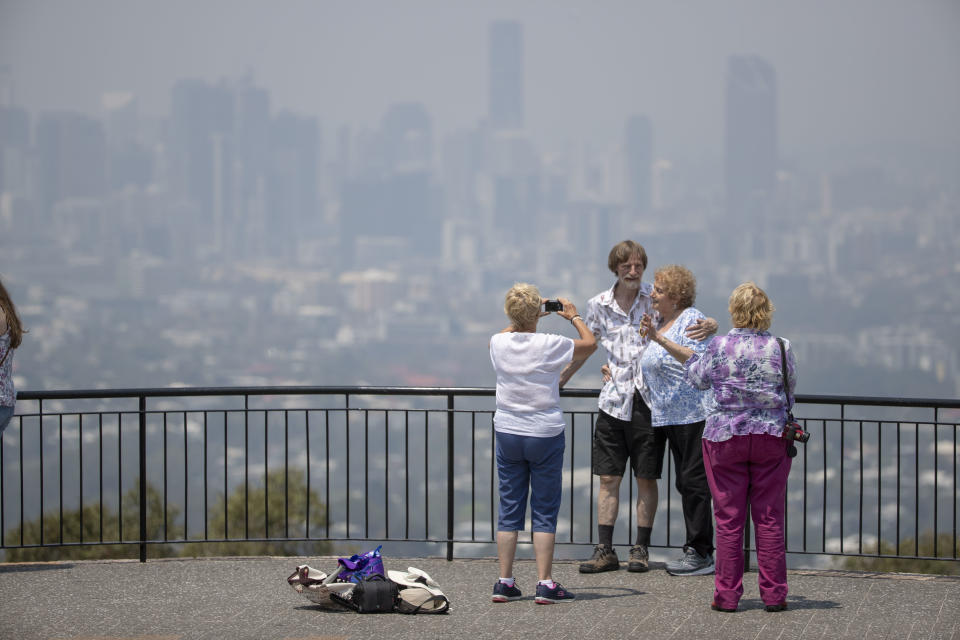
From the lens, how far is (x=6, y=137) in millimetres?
195125

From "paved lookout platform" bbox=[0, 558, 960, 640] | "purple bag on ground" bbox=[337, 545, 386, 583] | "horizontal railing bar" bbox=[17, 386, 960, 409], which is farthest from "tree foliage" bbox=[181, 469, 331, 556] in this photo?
"purple bag on ground" bbox=[337, 545, 386, 583]

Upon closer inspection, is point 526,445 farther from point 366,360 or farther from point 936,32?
point 936,32

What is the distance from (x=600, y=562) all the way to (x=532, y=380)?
1.59 meters

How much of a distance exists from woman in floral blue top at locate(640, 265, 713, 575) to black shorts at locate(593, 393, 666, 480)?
22mm

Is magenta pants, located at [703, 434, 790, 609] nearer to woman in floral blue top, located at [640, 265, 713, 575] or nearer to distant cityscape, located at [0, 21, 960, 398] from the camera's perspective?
woman in floral blue top, located at [640, 265, 713, 575]

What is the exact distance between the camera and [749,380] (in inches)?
223

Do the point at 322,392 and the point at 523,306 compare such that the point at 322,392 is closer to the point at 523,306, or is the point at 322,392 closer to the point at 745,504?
the point at 523,306

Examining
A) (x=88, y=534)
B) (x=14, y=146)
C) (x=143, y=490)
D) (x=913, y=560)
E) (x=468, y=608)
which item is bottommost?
(x=88, y=534)

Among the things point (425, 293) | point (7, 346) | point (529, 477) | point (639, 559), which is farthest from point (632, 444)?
point (425, 293)

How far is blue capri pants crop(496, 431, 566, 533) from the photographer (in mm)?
5891

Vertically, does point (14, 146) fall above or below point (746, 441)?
above

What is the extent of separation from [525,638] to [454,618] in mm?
576

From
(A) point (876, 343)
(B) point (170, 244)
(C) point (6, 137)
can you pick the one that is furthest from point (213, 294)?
(A) point (876, 343)

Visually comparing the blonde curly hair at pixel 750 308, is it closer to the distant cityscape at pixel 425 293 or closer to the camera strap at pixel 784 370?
the camera strap at pixel 784 370
